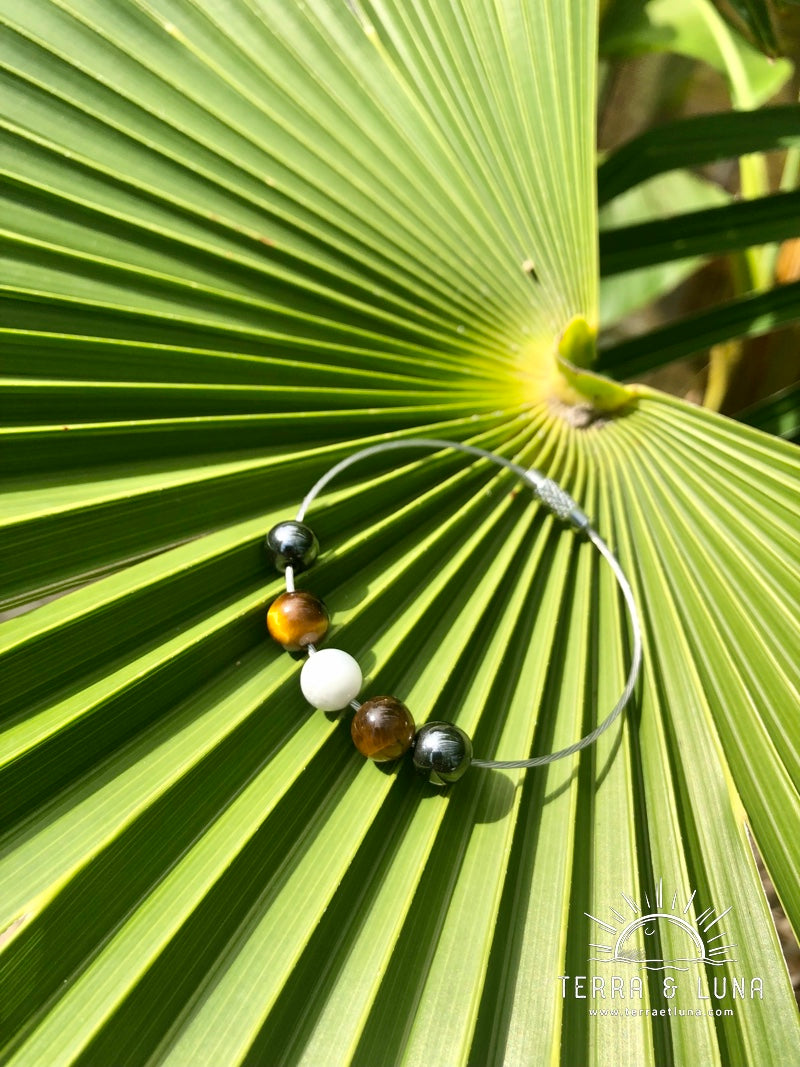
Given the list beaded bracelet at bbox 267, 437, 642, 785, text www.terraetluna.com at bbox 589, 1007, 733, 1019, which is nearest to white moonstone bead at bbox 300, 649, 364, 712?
beaded bracelet at bbox 267, 437, 642, 785

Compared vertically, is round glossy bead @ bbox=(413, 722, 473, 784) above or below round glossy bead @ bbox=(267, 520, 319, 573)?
below

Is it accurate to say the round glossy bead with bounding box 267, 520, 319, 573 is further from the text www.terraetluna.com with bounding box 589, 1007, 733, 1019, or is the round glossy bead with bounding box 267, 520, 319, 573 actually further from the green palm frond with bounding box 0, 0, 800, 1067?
the text www.terraetluna.com with bounding box 589, 1007, 733, 1019

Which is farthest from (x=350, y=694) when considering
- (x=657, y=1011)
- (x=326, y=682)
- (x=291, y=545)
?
(x=657, y=1011)

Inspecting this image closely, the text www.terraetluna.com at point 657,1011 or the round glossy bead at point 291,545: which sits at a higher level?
the round glossy bead at point 291,545

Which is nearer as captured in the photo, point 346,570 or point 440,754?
point 440,754

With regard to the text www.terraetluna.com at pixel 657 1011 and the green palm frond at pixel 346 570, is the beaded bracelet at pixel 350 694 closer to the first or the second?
the green palm frond at pixel 346 570

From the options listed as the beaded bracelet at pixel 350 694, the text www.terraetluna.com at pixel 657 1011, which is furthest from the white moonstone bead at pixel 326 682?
the text www.terraetluna.com at pixel 657 1011

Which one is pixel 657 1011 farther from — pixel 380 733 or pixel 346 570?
pixel 346 570
